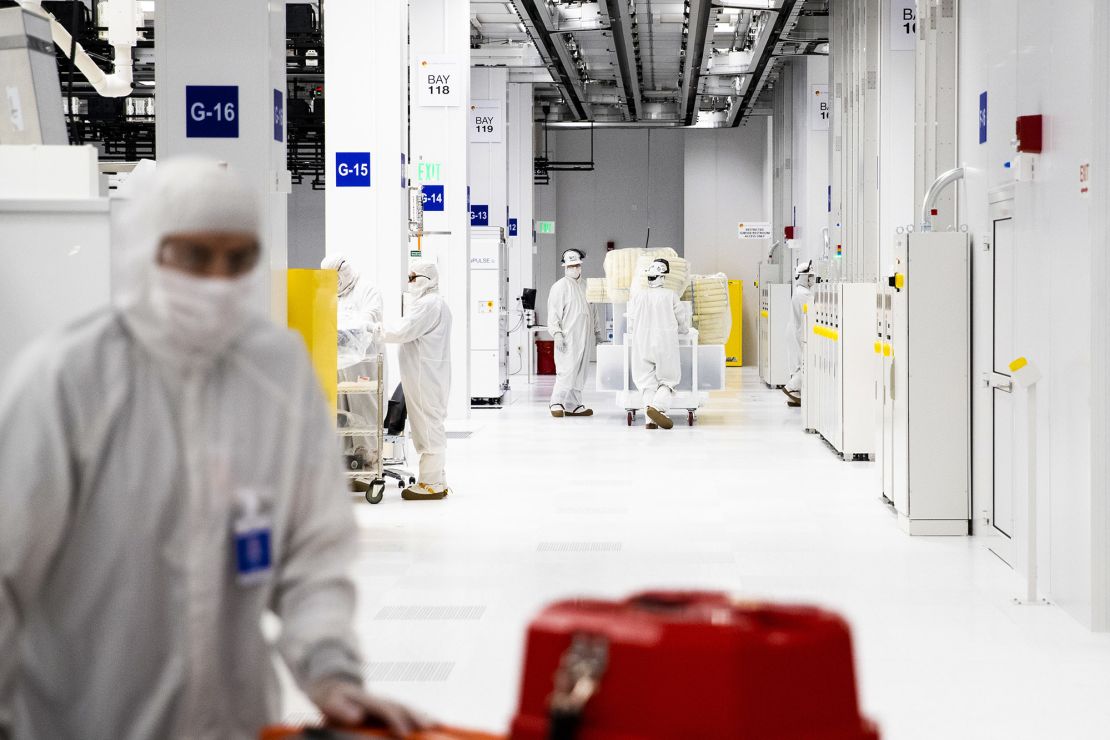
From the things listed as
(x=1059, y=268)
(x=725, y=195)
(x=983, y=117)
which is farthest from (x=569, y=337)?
(x=725, y=195)

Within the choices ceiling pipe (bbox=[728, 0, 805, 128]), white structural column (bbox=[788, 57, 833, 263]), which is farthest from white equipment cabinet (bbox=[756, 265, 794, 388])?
ceiling pipe (bbox=[728, 0, 805, 128])

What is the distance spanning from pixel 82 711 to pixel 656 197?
73.6 feet

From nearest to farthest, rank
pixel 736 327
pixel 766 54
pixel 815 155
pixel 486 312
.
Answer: pixel 486 312 → pixel 766 54 → pixel 815 155 → pixel 736 327

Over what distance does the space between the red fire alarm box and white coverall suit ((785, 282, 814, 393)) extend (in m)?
8.93

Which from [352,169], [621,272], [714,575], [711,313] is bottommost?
[714,575]

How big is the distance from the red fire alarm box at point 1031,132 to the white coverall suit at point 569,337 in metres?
8.44

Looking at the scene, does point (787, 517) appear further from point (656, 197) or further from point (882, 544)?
point (656, 197)

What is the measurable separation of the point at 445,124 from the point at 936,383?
6773 mm

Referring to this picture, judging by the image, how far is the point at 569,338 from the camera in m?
13.6

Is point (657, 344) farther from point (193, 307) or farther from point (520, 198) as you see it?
point (193, 307)

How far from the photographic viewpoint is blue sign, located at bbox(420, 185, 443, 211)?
11953 millimetres

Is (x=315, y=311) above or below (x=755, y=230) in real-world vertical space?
below

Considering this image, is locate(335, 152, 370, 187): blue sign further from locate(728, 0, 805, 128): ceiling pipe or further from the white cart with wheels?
locate(728, 0, 805, 128): ceiling pipe

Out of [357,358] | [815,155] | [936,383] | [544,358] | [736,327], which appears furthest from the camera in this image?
[736,327]
